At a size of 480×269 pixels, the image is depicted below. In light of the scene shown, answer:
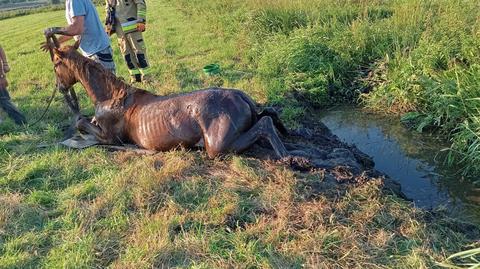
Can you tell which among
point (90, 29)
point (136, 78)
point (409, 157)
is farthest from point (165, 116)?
point (136, 78)

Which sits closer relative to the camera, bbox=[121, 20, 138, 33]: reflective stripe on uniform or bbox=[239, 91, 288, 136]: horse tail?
bbox=[239, 91, 288, 136]: horse tail

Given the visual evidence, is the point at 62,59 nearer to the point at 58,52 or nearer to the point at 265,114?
the point at 58,52

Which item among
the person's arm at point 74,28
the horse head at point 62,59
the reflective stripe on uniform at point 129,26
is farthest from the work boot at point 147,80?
the horse head at point 62,59

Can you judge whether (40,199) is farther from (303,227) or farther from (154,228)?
(303,227)

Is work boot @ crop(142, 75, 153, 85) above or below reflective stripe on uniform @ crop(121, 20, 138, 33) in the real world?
below

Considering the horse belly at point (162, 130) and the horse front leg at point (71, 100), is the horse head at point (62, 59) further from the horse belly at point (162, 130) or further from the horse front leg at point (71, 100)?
the horse belly at point (162, 130)

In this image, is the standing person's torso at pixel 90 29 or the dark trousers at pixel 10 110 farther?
the dark trousers at pixel 10 110

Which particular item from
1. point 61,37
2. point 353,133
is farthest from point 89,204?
point 353,133

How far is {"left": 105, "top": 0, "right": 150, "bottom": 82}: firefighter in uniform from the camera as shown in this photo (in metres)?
7.85

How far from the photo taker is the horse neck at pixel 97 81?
213 inches

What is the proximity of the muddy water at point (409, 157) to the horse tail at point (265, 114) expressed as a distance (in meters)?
1.22

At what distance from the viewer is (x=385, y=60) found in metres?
7.05

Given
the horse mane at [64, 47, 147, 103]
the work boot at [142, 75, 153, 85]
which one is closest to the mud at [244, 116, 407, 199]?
the horse mane at [64, 47, 147, 103]

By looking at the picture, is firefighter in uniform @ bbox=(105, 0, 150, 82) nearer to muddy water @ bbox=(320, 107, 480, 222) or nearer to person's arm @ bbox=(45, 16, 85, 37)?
person's arm @ bbox=(45, 16, 85, 37)
